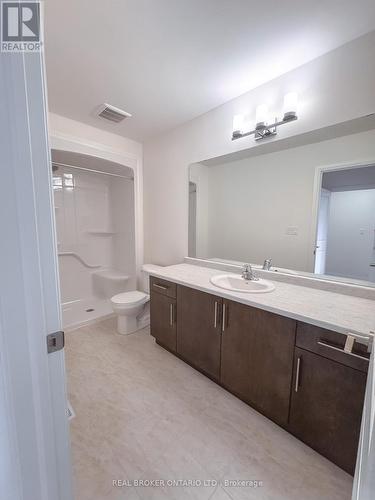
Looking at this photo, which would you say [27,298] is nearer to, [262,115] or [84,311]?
[262,115]

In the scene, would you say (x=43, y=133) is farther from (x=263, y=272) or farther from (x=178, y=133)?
(x=178, y=133)

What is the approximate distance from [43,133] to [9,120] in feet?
0.23

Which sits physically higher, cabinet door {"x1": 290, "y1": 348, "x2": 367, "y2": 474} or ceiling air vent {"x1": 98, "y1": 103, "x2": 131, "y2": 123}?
ceiling air vent {"x1": 98, "y1": 103, "x2": 131, "y2": 123}

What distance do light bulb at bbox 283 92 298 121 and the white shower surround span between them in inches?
77.4

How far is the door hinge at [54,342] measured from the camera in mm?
627

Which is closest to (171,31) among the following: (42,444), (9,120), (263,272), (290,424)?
(9,120)

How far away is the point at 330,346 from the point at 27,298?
133 centimetres

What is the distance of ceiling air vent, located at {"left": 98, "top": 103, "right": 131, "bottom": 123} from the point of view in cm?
207

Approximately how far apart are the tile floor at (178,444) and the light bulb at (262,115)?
2.12m

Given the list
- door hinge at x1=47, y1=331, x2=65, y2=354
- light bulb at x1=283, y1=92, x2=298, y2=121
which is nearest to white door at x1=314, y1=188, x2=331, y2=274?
light bulb at x1=283, y1=92, x2=298, y2=121

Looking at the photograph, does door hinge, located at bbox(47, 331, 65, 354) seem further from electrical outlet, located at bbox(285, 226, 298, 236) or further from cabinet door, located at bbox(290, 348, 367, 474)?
electrical outlet, located at bbox(285, 226, 298, 236)

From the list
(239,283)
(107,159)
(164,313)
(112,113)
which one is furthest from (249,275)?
(107,159)

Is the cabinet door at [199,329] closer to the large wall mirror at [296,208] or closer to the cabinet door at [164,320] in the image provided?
the cabinet door at [164,320]

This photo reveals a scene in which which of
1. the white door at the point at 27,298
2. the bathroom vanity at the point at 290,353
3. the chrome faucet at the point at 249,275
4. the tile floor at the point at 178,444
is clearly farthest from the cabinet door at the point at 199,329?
the white door at the point at 27,298
